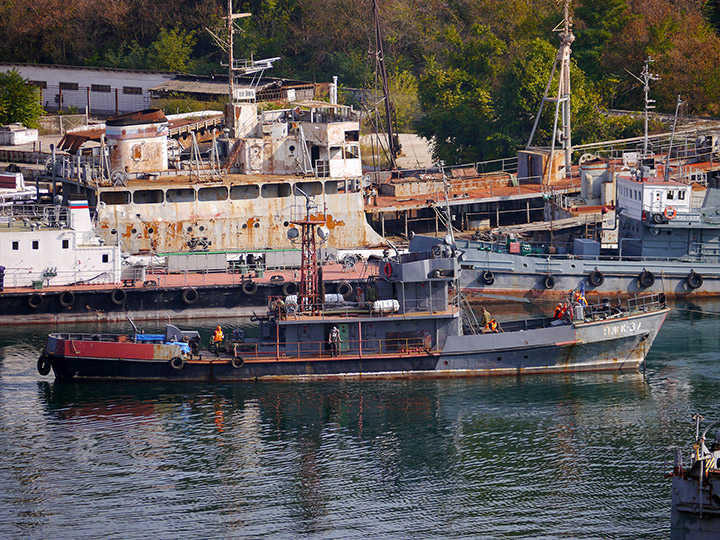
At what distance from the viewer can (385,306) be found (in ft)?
128

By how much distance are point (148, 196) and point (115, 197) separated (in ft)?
5.08

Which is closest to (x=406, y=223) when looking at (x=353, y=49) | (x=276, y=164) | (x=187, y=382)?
(x=276, y=164)

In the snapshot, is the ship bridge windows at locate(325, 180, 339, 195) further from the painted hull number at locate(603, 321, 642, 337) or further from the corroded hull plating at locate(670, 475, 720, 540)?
the corroded hull plating at locate(670, 475, 720, 540)

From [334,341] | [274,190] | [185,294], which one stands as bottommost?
[334,341]

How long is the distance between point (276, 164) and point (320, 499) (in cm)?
2980

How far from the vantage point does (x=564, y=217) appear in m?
58.4

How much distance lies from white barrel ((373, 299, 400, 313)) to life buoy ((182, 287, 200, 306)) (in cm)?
1214

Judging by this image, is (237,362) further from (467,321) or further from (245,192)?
(245,192)

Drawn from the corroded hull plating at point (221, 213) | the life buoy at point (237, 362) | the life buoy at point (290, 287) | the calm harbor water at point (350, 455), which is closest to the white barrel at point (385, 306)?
the calm harbor water at point (350, 455)

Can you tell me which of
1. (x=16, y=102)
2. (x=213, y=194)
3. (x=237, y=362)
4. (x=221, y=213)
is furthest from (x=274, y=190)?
(x=16, y=102)

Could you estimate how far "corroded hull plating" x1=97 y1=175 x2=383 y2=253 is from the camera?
5312cm

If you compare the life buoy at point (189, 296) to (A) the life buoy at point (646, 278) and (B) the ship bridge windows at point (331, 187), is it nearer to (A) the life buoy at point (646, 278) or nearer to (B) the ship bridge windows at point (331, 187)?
(B) the ship bridge windows at point (331, 187)

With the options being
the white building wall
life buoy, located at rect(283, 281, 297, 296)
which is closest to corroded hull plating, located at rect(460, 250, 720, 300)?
life buoy, located at rect(283, 281, 297, 296)

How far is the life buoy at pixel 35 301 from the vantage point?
47438mm
